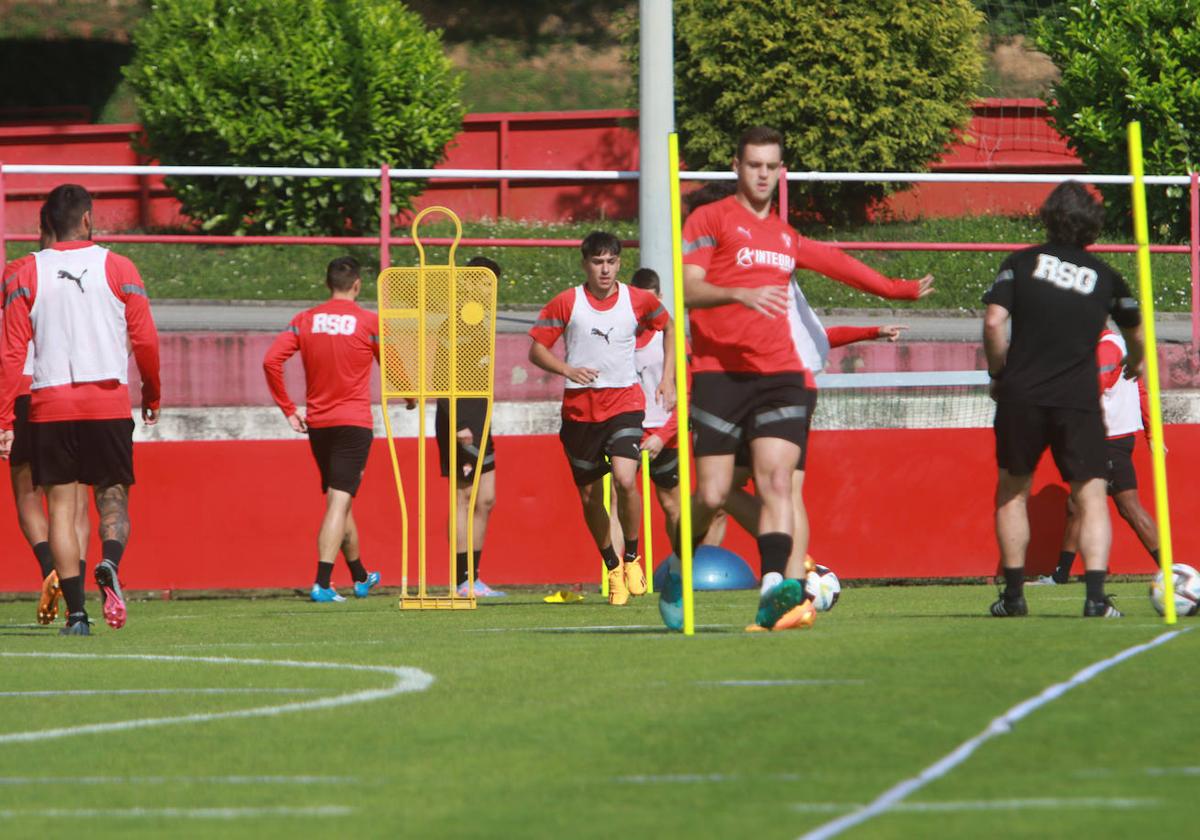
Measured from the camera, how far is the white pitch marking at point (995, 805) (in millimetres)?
4648

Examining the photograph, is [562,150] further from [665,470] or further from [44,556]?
[44,556]

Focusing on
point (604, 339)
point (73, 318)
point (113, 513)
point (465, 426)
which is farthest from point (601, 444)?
point (73, 318)

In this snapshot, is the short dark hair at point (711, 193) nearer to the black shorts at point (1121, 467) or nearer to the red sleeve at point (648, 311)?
the red sleeve at point (648, 311)

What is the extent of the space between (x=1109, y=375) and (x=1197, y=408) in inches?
125

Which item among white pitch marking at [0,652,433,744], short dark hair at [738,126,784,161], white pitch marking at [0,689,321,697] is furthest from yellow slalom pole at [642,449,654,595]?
white pitch marking at [0,689,321,697]

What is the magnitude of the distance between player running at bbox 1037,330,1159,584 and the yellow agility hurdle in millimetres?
3840

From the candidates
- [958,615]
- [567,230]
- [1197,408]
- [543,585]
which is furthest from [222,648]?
[567,230]

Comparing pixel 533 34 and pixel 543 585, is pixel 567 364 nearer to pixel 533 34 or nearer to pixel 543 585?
pixel 543 585

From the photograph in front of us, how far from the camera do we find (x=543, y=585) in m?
15.1

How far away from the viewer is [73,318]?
33.0 feet

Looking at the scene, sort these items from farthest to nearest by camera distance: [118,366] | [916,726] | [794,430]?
[118,366]
[794,430]
[916,726]

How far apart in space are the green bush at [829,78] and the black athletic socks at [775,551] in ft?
79.4

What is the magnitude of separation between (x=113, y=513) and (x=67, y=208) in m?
1.43

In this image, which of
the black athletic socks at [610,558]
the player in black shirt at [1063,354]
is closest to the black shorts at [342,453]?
the black athletic socks at [610,558]
